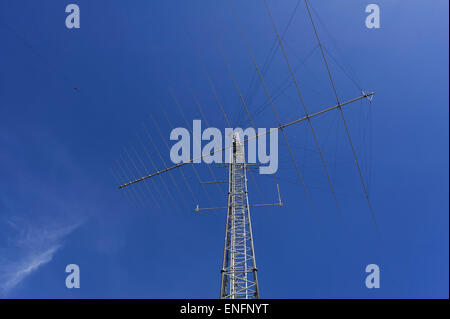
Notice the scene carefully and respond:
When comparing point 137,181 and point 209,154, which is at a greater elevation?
point 209,154

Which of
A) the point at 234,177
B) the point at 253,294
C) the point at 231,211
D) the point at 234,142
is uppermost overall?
the point at 234,142

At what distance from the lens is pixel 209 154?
14.4 m
